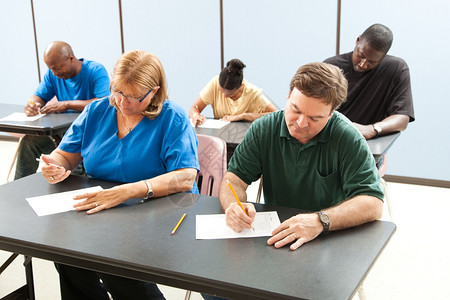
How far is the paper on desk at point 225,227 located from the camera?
65.9 inches

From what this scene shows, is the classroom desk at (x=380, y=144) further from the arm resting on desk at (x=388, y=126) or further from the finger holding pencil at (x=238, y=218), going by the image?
the finger holding pencil at (x=238, y=218)

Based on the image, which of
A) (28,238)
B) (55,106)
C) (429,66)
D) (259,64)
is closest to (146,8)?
(259,64)

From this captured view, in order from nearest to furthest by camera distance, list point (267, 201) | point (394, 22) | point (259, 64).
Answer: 1. point (267, 201)
2. point (394, 22)
3. point (259, 64)

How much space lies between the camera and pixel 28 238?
66.1 inches

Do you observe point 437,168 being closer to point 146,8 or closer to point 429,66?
point 429,66

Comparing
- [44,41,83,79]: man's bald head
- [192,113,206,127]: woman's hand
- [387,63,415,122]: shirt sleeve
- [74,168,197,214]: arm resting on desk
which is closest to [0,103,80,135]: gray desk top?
[44,41,83,79]: man's bald head

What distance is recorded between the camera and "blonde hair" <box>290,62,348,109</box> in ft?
5.92

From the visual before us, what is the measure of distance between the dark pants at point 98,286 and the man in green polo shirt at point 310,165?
19.8 inches

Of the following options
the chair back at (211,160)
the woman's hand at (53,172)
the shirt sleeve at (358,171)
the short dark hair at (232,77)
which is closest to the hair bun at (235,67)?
the short dark hair at (232,77)

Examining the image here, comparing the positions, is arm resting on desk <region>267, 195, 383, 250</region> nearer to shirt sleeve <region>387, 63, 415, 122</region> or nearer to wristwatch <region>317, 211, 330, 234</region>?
wristwatch <region>317, 211, 330, 234</region>

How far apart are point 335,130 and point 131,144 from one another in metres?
0.91

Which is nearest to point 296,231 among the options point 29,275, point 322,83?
point 322,83

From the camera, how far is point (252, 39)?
15.6 ft

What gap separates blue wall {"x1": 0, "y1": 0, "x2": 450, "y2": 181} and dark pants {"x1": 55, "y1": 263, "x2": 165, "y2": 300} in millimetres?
3022
